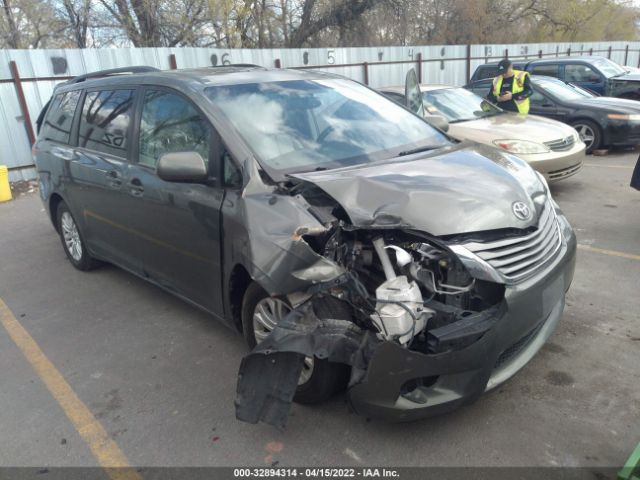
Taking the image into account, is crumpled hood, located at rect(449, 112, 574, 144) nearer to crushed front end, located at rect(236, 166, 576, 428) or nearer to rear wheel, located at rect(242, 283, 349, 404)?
crushed front end, located at rect(236, 166, 576, 428)

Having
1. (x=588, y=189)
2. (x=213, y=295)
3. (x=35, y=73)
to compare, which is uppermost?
(x=35, y=73)

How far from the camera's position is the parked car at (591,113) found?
912 cm

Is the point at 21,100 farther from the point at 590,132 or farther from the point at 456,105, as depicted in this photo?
the point at 590,132

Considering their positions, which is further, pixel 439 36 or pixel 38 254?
pixel 439 36

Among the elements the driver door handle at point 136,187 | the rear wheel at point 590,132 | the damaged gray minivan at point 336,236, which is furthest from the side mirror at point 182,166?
the rear wheel at point 590,132

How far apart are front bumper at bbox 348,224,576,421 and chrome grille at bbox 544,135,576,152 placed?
474cm

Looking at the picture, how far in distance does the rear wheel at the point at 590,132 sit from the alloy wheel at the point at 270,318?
337 inches

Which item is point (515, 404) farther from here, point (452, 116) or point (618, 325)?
point (452, 116)

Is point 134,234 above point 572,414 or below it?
above

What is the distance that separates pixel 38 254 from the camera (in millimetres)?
6074

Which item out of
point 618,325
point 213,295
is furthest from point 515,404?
point 213,295

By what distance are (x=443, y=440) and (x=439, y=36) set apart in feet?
101

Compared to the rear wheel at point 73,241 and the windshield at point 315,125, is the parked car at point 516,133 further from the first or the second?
the rear wheel at point 73,241

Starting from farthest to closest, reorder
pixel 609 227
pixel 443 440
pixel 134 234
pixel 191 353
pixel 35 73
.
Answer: pixel 35 73 < pixel 609 227 < pixel 134 234 < pixel 191 353 < pixel 443 440
